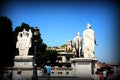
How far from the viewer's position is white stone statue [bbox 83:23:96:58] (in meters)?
28.4

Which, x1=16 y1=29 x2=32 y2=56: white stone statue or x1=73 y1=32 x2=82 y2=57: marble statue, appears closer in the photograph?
x1=16 y1=29 x2=32 y2=56: white stone statue

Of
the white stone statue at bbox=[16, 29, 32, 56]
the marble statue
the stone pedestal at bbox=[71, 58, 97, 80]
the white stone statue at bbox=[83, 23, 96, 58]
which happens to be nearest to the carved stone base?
the white stone statue at bbox=[16, 29, 32, 56]

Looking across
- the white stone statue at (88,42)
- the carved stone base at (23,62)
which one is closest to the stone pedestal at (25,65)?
the carved stone base at (23,62)

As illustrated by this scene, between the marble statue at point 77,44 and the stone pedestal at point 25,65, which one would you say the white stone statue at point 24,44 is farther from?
the marble statue at point 77,44

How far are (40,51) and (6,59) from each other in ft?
85.8

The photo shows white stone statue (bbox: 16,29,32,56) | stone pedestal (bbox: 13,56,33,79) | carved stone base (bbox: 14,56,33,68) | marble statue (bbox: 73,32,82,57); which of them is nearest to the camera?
stone pedestal (bbox: 13,56,33,79)

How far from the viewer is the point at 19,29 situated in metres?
65.9

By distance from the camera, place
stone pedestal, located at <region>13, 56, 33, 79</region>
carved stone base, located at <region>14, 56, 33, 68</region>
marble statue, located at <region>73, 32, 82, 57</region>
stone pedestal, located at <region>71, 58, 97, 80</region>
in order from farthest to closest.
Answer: marble statue, located at <region>73, 32, 82, 57</region>, carved stone base, located at <region>14, 56, 33, 68</region>, stone pedestal, located at <region>13, 56, 33, 79</region>, stone pedestal, located at <region>71, 58, 97, 80</region>

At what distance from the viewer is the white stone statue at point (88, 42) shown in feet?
93.1

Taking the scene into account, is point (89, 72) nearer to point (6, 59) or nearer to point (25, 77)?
point (25, 77)

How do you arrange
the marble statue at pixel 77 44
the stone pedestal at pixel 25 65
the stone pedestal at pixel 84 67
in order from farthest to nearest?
the marble statue at pixel 77 44, the stone pedestal at pixel 25 65, the stone pedestal at pixel 84 67

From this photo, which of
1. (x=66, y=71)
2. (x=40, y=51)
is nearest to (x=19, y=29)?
(x=40, y=51)

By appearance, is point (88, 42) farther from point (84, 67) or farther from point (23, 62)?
point (23, 62)

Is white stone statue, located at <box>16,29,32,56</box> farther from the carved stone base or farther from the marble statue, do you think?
the marble statue
